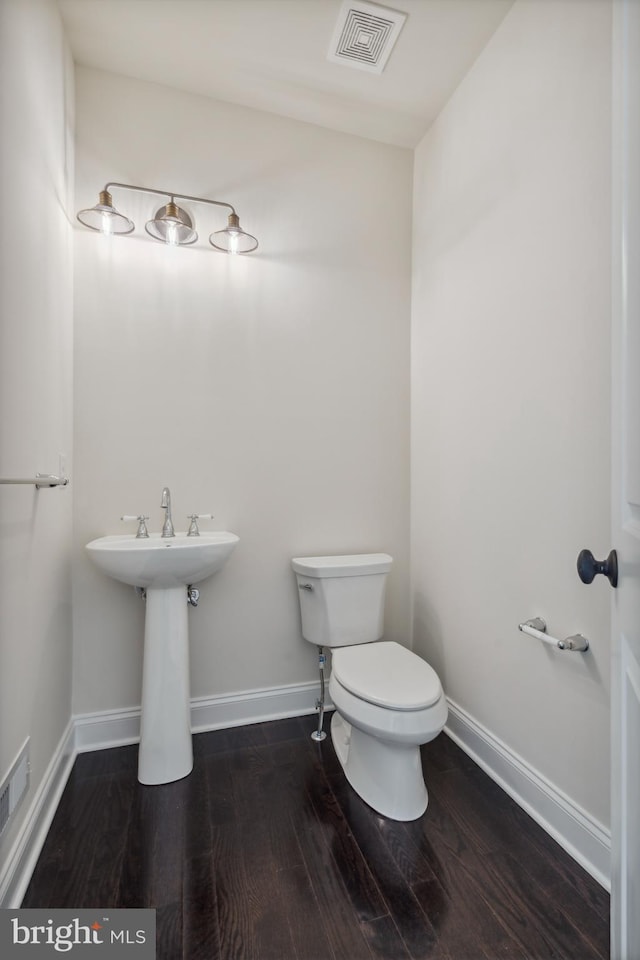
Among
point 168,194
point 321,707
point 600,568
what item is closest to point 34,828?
point 321,707

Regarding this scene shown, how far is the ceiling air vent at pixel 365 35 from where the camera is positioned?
154cm

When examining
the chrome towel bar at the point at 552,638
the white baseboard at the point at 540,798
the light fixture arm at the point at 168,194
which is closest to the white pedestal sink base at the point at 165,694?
the white baseboard at the point at 540,798

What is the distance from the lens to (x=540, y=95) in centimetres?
143

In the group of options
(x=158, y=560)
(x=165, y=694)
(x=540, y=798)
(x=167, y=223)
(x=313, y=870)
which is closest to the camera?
(x=313, y=870)

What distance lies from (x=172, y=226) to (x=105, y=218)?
0.77ft

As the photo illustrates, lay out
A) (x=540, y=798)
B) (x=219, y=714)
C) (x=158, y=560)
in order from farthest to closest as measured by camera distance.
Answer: (x=219, y=714), (x=158, y=560), (x=540, y=798)

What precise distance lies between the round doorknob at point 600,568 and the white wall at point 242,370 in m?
1.39

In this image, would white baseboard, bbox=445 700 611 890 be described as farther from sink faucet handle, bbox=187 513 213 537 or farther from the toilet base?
sink faucet handle, bbox=187 513 213 537

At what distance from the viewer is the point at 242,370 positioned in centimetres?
198

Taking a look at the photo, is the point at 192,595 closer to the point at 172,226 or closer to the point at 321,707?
the point at 321,707

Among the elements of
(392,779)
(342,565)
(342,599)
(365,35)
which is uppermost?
(365,35)

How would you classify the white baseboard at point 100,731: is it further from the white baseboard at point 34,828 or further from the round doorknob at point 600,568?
the round doorknob at point 600,568

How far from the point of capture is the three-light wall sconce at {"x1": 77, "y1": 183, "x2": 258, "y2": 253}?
1.67 metres

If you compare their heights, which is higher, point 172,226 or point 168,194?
point 168,194
